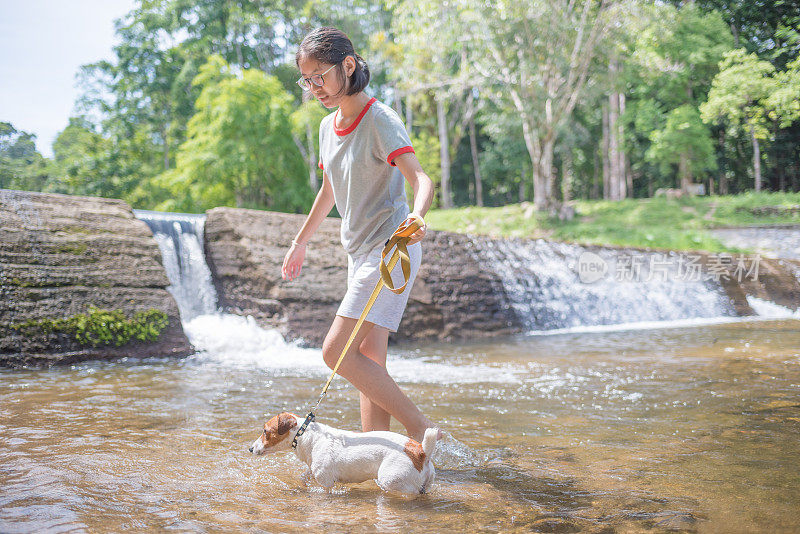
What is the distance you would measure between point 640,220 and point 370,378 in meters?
19.4

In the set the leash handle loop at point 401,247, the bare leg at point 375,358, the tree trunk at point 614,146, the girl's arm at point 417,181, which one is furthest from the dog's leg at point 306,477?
the tree trunk at point 614,146

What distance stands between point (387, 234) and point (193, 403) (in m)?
2.66

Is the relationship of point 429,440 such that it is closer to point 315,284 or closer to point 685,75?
point 315,284

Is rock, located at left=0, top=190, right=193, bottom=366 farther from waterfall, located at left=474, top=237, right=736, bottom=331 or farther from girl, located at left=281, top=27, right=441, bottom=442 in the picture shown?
waterfall, located at left=474, top=237, right=736, bottom=331

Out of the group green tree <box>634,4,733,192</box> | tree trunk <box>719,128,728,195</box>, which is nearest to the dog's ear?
green tree <box>634,4,733,192</box>

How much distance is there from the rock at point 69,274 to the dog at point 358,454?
16.5 feet

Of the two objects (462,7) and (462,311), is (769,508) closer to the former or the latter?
(462,311)

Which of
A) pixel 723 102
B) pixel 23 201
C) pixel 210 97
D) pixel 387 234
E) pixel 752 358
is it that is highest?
pixel 210 97

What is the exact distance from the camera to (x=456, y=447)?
311 centimetres

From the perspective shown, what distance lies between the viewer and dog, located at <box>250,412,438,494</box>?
2.31 metres

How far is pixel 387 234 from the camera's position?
8.52 ft

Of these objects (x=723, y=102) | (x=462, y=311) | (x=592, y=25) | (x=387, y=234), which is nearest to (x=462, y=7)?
(x=592, y=25)

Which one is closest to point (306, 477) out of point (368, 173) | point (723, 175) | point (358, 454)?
point (358, 454)

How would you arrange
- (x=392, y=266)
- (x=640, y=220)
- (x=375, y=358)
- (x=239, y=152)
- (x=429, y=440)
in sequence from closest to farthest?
(x=429, y=440) < (x=392, y=266) < (x=375, y=358) < (x=640, y=220) < (x=239, y=152)
